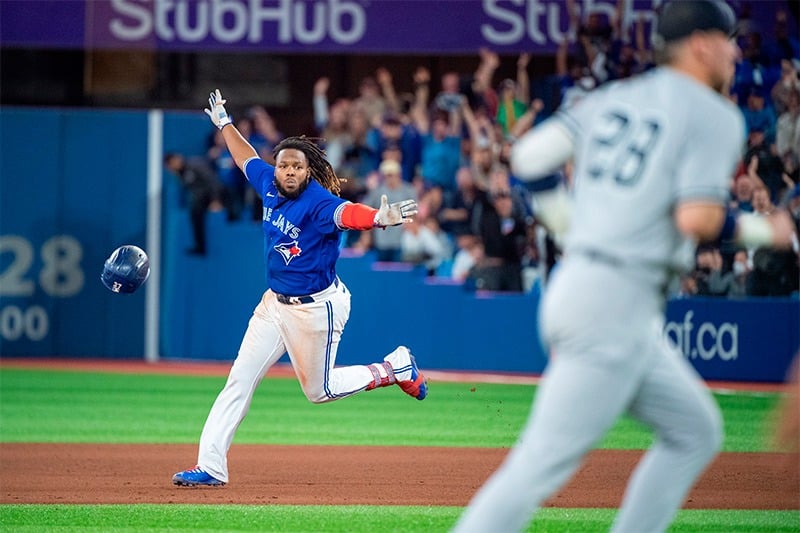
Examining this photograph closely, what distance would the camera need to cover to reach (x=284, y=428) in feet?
43.5

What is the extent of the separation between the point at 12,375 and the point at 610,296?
16088 millimetres

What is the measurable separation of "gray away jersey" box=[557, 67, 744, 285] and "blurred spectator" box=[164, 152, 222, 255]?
17749 mm

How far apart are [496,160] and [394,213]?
37.5 ft

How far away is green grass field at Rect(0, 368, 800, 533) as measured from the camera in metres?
7.47

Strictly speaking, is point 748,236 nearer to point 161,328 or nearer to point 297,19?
point 297,19

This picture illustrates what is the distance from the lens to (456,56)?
83.3 feet

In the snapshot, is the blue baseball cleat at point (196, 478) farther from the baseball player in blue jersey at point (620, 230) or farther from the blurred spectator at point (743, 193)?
the blurred spectator at point (743, 193)

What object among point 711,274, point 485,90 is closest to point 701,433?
point 711,274

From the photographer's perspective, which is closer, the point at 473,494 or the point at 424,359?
the point at 473,494

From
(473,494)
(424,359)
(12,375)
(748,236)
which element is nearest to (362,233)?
(424,359)

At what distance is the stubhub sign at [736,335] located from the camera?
17.4 metres

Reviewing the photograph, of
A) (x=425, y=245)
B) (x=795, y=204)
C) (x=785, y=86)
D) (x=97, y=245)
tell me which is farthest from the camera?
(x=97, y=245)

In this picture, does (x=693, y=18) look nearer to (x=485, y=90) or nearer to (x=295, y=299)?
(x=295, y=299)

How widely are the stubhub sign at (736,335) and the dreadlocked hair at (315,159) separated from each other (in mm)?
9328
